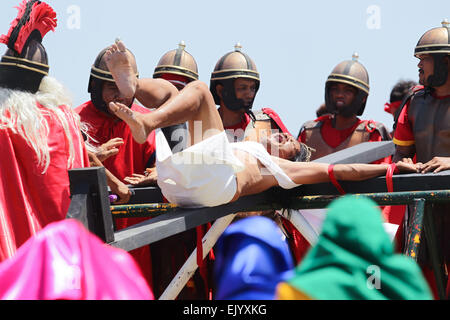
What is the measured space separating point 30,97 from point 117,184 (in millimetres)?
916

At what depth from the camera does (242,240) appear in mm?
1684

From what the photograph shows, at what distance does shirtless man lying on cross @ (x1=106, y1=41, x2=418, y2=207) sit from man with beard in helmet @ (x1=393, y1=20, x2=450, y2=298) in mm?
1175

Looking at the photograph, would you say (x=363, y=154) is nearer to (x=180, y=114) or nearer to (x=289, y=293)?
(x=180, y=114)

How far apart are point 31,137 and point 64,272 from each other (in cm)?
238

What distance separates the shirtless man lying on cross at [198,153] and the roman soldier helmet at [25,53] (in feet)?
1.31

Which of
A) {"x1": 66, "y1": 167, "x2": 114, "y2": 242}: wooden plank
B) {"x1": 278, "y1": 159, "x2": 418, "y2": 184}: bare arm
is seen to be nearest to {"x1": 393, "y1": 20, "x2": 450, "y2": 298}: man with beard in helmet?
Answer: {"x1": 278, "y1": 159, "x2": 418, "y2": 184}: bare arm

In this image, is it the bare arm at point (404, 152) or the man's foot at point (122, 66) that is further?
the bare arm at point (404, 152)

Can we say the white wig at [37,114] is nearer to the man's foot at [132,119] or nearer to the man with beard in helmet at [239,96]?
the man's foot at [132,119]

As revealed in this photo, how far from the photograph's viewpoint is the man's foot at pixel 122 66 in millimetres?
4043

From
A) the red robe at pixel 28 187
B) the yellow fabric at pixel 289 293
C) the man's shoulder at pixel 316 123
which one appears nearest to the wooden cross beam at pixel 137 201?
the red robe at pixel 28 187

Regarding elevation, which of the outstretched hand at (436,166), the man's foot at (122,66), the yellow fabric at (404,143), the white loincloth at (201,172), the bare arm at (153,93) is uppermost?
the man's foot at (122,66)

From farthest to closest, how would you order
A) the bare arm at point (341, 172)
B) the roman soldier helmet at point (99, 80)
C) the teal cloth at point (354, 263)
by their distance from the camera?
the roman soldier helmet at point (99, 80) < the bare arm at point (341, 172) < the teal cloth at point (354, 263)

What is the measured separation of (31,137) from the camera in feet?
12.7
